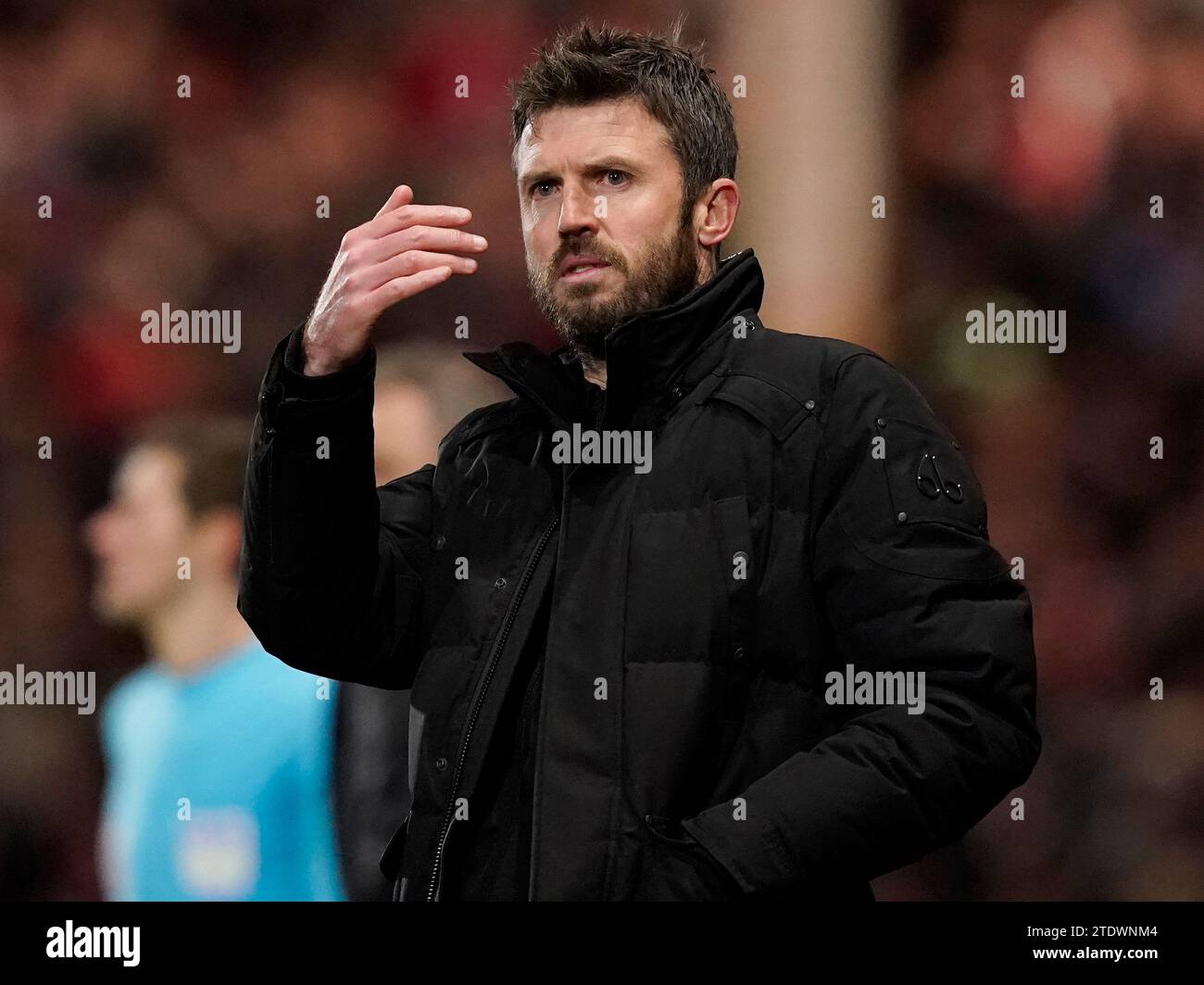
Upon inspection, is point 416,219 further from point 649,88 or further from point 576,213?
point 649,88

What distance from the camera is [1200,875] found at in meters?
2.20

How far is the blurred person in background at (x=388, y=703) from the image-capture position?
236 cm

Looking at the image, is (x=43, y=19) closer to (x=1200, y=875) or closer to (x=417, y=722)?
(x=417, y=722)

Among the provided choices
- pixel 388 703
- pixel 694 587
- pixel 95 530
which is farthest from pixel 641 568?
pixel 95 530

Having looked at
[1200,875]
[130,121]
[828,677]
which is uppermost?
[130,121]

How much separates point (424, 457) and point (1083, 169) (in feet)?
3.91

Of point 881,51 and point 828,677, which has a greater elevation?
point 881,51

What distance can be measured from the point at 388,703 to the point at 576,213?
116 centimetres

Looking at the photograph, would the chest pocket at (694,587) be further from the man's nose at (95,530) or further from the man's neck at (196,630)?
the man's nose at (95,530)

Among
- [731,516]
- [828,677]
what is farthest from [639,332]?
[828,677]

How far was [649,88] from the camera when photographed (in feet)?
5.08
